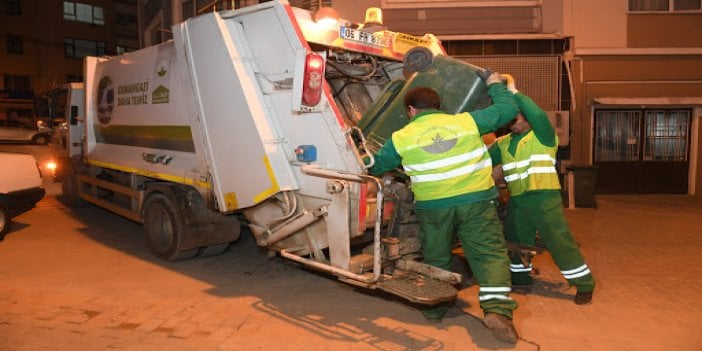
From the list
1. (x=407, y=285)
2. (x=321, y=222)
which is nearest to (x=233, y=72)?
(x=321, y=222)

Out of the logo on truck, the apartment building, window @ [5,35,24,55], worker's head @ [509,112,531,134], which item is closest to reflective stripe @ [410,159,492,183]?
worker's head @ [509,112,531,134]

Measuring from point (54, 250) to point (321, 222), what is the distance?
3885 millimetres

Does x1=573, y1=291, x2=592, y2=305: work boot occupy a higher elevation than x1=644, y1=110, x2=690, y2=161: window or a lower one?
lower

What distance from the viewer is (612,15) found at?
1177cm

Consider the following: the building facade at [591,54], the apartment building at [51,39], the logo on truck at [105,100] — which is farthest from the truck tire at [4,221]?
the apartment building at [51,39]

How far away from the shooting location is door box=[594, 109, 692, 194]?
1206cm

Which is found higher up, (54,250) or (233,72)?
(233,72)

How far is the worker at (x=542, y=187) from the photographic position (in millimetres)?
4770

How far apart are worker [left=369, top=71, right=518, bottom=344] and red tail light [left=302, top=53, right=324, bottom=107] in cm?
75

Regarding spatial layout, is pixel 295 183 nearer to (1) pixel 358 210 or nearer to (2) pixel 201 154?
(1) pixel 358 210

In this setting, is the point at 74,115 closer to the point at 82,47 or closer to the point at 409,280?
the point at 409,280

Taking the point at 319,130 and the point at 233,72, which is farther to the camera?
the point at 233,72

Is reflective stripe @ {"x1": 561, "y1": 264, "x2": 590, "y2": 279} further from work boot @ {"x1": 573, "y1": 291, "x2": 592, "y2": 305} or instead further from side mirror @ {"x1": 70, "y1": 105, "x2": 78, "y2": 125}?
side mirror @ {"x1": 70, "y1": 105, "x2": 78, "y2": 125}

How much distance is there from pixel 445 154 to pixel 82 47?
41334 millimetres
